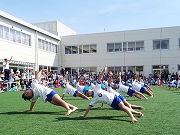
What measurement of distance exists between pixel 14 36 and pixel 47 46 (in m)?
6.83

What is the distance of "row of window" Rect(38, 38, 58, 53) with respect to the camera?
25455 millimetres

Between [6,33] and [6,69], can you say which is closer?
[6,69]

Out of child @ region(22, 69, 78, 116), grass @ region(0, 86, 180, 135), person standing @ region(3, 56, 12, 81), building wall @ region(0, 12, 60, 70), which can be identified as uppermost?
building wall @ region(0, 12, 60, 70)

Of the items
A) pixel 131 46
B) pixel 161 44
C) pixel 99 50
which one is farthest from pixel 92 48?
pixel 161 44

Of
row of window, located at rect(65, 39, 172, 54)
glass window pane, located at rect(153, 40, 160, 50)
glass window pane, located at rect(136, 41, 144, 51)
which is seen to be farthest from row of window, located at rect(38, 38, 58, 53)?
glass window pane, located at rect(153, 40, 160, 50)

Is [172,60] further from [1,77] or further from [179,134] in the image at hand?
[179,134]

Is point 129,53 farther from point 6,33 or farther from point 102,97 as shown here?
point 102,97

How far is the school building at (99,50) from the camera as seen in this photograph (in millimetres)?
23469

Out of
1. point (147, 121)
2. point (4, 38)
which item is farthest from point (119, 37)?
point (147, 121)

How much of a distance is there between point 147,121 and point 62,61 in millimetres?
25805

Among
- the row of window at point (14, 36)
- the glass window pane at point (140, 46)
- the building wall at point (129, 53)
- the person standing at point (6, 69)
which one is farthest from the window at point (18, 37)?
the glass window pane at point (140, 46)

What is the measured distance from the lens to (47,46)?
27.2m

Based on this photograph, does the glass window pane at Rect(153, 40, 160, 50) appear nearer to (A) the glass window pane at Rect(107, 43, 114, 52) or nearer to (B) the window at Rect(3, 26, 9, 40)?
(A) the glass window pane at Rect(107, 43, 114, 52)

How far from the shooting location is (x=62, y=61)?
100 feet
